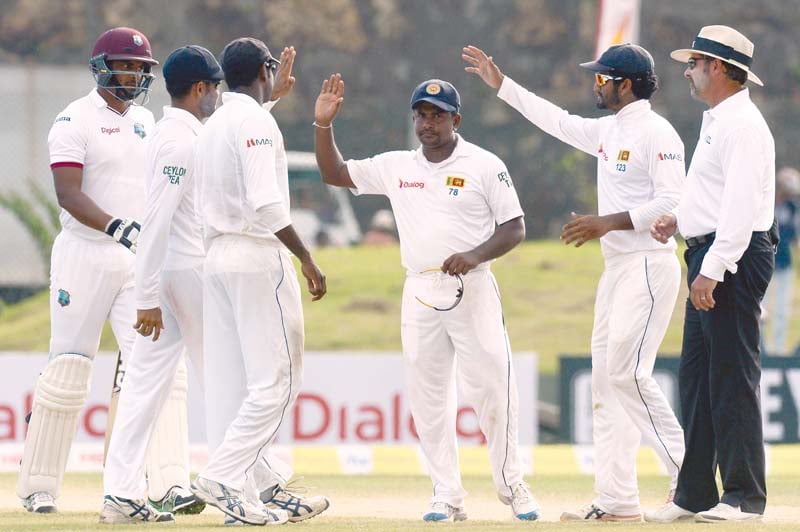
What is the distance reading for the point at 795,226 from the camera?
1553 cm

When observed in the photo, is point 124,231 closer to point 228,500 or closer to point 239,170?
point 239,170

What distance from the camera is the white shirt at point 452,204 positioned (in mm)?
7758

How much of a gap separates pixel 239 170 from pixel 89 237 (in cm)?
120

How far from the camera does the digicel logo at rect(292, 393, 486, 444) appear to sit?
12.7m

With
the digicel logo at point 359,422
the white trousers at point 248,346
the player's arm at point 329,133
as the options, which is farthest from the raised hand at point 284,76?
the digicel logo at point 359,422

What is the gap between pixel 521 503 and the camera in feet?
25.5

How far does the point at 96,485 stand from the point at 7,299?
7570 mm

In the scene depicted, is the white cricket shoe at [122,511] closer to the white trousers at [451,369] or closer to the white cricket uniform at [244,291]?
the white cricket uniform at [244,291]

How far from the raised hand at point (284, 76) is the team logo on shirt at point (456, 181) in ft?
2.96

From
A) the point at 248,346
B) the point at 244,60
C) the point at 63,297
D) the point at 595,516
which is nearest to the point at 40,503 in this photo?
the point at 63,297

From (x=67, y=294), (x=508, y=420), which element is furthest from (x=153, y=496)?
(x=508, y=420)

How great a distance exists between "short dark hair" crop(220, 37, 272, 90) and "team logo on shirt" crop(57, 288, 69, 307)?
4.79 feet

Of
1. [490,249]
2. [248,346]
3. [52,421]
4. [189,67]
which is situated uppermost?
[189,67]

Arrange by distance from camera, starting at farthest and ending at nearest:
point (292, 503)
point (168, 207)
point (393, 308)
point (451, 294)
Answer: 1. point (393, 308)
2. point (451, 294)
3. point (292, 503)
4. point (168, 207)
